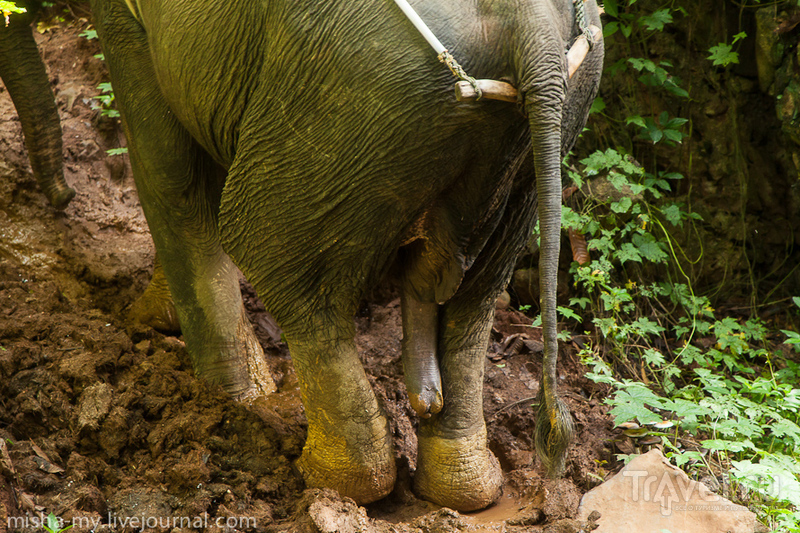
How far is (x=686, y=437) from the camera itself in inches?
116

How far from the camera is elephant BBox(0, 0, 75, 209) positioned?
3586mm

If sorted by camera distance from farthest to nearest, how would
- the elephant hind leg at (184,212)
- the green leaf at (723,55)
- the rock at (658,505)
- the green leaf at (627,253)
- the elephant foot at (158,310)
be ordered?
1. the green leaf at (723,55)
2. the green leaf at (627,253)
3. the elephant foot at (158,310)
4. the elephant hind leg at (184,212)
5. the rock at (658,505)

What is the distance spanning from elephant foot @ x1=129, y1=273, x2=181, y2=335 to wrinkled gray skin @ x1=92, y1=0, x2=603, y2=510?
49cm

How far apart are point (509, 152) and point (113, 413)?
1.82 metres

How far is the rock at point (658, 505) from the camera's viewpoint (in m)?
2.34

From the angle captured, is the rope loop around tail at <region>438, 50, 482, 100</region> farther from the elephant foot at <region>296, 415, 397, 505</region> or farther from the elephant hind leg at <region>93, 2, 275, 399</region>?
the elephant hind leg at <region>93, 2, 275, 399</region>

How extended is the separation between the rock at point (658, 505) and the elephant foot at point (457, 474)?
1.23 feet

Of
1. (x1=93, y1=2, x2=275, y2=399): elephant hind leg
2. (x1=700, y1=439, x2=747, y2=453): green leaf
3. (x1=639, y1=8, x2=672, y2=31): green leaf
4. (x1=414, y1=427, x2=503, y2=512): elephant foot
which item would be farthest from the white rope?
(x1=639, y1=8, x2=672, y2=31): green leaf

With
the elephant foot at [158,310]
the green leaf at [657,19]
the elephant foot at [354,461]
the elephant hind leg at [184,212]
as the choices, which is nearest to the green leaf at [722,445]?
the elephant foot at [354,461]

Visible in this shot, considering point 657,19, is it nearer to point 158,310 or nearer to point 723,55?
point 723,55

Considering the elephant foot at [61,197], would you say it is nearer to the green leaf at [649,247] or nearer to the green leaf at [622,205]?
the green leaf at [622,205]

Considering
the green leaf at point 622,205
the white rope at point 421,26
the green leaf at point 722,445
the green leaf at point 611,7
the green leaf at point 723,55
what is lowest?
the green leaf at point 722,445

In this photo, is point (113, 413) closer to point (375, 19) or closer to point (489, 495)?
point (489, 495)

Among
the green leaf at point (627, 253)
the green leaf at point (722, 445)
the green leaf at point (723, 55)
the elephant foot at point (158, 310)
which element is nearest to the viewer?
the green leaf at point (722, 445)
